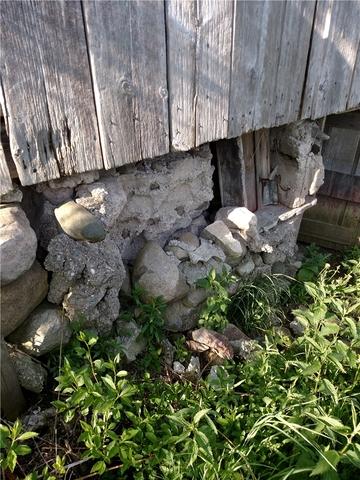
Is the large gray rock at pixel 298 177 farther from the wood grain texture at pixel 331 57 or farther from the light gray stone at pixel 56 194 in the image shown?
the light gray stone at pixel 56 194

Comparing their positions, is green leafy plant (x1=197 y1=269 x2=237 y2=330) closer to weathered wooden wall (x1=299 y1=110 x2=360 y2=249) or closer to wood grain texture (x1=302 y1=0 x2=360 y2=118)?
wood grain texture (x1=302 y1=0 x2=360 y2=118)

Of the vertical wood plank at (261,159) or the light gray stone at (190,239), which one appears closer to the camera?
the light gray stone at (190,239)

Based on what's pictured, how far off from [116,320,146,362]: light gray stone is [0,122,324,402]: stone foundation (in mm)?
60

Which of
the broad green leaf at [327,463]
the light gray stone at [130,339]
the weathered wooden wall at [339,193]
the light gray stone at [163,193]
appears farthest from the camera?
the weathered wooden wall at [339,193]

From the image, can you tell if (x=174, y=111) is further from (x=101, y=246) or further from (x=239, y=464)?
(x=239, y=464)

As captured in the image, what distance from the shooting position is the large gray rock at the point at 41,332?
5.71 ft

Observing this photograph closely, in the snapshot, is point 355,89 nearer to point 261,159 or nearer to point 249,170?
point 261,159

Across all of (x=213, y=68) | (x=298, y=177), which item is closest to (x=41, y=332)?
A: (x=213, y=68)

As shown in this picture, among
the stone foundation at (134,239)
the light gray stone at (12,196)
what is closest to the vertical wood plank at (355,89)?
the stone foundation at (134,239)

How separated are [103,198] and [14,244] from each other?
511 millimetres

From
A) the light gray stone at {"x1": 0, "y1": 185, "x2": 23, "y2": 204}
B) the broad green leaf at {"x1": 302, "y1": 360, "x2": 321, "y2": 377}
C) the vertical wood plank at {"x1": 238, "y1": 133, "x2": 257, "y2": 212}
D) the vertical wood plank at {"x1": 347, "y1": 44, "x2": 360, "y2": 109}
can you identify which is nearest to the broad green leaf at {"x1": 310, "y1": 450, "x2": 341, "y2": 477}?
the broad green leaf at {"x1": 302, "y1": 360, "x2": 321, "y2": 377}

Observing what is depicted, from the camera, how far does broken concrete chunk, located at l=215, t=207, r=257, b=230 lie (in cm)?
264

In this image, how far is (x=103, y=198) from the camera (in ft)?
6.17

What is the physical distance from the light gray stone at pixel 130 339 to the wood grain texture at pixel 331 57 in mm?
1729
